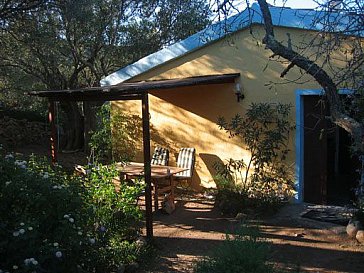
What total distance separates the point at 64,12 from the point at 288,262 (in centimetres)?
953

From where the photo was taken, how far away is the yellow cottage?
764 cm

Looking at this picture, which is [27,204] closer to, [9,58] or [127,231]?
[127,231]

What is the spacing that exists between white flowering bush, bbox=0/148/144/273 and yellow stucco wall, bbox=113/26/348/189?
4026 millimetres

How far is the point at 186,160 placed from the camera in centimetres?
923

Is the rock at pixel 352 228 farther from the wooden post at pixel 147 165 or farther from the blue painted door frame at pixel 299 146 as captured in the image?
the wooden post at pixel 147 165

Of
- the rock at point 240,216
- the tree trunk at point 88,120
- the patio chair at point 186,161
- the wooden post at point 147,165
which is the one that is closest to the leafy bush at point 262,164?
the rock at point 240,216

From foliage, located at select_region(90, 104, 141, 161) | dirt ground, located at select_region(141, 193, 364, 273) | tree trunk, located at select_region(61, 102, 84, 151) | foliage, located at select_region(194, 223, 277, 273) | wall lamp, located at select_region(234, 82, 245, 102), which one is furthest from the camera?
tree trunk, located at select_region(61, 102, 84, 151)

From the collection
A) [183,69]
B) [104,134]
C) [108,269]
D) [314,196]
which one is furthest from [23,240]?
[104,134]

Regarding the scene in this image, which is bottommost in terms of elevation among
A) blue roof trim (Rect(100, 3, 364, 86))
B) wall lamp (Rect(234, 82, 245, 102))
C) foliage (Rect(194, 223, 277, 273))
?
foliage (Rect(194, 223, 277, 273))

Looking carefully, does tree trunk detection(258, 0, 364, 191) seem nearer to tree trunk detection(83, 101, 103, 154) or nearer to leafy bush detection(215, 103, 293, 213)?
leafy bush detection(215, 103, 293, 213)

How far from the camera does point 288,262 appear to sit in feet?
16.7

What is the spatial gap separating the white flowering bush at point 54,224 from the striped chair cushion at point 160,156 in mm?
4340

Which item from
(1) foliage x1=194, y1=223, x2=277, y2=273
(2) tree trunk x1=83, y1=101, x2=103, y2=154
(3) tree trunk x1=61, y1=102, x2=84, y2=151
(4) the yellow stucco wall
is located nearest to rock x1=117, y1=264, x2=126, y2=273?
(1) foliage x1=194, y1=223, x2=277, y2=273

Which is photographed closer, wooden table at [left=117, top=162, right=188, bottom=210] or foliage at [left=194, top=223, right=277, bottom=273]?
foliage at [left=194, top=223, right=277, bottom=273]
